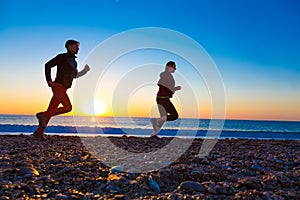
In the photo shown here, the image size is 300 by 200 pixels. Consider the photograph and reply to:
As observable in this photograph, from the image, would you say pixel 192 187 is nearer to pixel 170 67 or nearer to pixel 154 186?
pixel 154 186

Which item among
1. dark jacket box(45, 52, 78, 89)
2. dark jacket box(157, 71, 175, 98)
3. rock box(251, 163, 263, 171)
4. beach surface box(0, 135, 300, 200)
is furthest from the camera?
dark jacket box(157, 71, 175, 98)

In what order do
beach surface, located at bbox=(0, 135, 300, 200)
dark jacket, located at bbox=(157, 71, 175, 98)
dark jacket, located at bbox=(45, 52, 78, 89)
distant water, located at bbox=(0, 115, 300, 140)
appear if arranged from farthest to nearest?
1. distant water, located at bbox=(0, 115, 300, 140)
2. dark jacket, located at bbox=(157, 71, 175, 98)
3. dark jacket, located at bbox=(45, 52, 78, 89)
4. beach surface, located at bbox=(0, 135, 300, 200)

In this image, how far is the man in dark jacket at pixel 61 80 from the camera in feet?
27.3

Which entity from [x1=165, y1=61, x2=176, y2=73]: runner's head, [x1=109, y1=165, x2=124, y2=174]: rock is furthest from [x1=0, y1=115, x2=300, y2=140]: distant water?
[x1=109, y1=165, x2=124, y2=174]: rock

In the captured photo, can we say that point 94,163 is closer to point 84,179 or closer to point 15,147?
point 84,179

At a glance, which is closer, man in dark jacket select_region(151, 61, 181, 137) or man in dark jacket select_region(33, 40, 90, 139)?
man in dark jacket select_region(33, 40, 90, 139)

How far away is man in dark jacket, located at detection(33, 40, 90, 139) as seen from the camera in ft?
27.3

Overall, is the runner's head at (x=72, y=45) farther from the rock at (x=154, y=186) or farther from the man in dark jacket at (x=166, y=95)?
the rock at (x=154, y=186)

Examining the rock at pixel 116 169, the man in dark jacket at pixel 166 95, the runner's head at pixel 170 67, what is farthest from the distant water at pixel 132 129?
the rock at pixel 116 169

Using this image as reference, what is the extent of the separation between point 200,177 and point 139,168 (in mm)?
980

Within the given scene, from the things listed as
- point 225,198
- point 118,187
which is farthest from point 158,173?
point 225,198

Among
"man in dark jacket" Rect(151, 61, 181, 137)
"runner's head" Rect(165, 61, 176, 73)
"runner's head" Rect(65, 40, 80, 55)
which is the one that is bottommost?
"man in dark jacket" Rect(151, 61, 181, 137)

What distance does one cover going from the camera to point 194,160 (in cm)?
616

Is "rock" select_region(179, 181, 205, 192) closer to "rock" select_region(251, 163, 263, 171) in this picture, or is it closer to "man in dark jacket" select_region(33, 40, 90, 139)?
"rock" select_region(251, 163, 263, 171)
